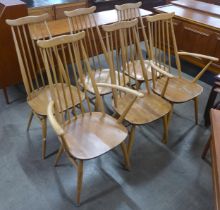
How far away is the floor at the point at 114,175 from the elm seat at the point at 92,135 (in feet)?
1.34

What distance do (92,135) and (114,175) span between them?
45cm

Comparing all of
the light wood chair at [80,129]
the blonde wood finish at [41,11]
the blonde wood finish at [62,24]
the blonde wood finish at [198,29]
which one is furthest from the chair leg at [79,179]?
the blonde wood finish at [41,11]

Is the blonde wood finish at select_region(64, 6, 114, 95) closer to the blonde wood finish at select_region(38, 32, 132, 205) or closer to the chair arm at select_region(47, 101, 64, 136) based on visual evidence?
the blonde wood finish at select_region(38, 32, 132, 205)

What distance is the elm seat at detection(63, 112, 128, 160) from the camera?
4.63 feet

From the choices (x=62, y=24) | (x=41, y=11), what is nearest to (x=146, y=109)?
(x=62, y=24)

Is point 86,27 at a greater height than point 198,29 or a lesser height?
greater

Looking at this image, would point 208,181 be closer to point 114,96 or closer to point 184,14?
point 114,96

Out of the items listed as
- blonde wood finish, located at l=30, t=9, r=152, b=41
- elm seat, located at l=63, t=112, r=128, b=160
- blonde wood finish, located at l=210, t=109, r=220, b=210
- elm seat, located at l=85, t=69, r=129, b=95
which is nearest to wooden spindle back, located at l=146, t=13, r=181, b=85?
elm seat, located at l=85, t=69, r=129, b=95

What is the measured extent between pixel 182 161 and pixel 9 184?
4.44 ft

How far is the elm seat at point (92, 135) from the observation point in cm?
141

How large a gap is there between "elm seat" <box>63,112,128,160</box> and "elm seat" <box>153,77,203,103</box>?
0.58 meters

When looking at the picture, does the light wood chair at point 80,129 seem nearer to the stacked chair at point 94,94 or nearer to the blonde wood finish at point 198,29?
the stacked chair at point 94,94

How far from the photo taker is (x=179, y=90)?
2.00 metres

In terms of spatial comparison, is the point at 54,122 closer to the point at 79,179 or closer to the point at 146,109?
the point at 79,179
